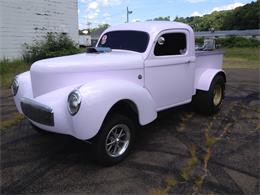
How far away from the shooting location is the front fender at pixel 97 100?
3828 mm

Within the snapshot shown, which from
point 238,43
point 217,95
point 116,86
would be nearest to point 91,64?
point 116,86

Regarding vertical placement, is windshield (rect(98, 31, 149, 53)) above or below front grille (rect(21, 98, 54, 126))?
above

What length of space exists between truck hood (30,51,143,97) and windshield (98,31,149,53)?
23.0 inches

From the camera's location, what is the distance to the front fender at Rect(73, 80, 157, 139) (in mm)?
3828

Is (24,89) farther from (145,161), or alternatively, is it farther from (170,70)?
(170,70)

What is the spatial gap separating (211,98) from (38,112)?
3.68 meters

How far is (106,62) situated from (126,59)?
1.20 ft

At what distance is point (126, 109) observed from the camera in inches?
181

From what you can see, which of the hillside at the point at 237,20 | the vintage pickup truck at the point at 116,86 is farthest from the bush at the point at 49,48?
the hillside at the point at 237,20

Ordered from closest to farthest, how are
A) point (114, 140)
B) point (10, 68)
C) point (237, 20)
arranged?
point (114, 140) < point (10, 68) < point (237, 20)

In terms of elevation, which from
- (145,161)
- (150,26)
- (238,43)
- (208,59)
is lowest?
Answer: (145,161)

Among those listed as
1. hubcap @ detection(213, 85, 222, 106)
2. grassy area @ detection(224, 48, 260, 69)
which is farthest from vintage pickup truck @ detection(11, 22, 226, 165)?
grassy area @ detection(224, 48, 260, 69)

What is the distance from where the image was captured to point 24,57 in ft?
49.8

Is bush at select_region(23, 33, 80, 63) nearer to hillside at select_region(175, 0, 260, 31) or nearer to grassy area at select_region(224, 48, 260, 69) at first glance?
grassy area at select_region(224, 48, 260, 69)
